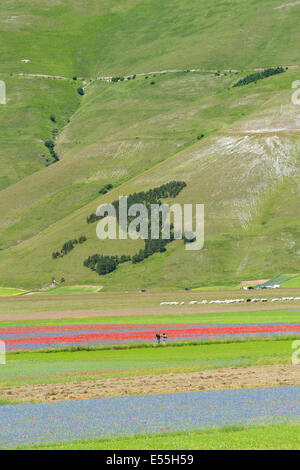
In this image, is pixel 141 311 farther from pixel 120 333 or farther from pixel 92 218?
pixel 92 218

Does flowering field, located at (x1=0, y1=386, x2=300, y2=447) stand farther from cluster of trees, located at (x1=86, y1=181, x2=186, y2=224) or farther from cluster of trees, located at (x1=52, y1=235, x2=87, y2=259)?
cluster of trees, located at (x1=86, y1=181, x2=186, y2=224)

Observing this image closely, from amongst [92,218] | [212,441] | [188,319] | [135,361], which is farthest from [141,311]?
[92,218]

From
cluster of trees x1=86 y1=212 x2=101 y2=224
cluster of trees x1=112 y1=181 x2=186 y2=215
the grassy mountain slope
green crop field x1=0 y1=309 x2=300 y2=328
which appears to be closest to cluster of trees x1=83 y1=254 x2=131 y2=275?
the grassy mountain slope

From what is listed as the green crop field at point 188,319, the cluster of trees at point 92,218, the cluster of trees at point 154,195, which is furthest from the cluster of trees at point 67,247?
the green crop field at point 188,319

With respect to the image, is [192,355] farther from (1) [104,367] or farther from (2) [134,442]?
(2) [134,442]

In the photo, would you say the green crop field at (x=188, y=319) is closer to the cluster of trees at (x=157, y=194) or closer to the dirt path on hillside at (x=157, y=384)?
the dirt path on hillside at (x=157, y=384)
